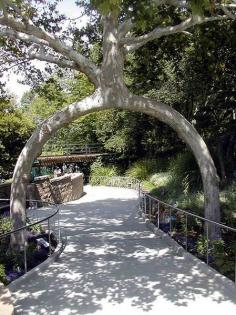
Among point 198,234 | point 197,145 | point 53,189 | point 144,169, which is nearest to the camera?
point 197,145

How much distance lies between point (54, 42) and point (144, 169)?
2192 centimetres

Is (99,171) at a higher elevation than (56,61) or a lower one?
lower

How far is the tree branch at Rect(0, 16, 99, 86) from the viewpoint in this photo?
10.1 metres

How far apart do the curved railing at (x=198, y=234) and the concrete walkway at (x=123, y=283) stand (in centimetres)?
34

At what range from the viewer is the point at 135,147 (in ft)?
117

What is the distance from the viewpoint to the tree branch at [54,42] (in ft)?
33.1

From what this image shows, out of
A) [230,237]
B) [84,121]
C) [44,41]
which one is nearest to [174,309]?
A: [230,237]

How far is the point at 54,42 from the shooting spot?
10.6 m

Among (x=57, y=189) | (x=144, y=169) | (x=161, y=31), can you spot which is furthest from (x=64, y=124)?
(x=144, y=169)

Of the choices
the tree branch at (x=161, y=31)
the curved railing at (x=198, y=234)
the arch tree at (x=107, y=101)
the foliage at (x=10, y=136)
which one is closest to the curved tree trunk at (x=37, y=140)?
the arch tree at (x=107, y=101)

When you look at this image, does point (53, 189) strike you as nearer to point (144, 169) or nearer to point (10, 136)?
point (10, 136)

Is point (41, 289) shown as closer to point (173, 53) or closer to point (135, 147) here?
point (173, 53)

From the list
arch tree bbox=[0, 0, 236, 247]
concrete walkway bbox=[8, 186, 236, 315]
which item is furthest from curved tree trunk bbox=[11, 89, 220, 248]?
concrete walkway bbox=[8, 186, 236, 315]

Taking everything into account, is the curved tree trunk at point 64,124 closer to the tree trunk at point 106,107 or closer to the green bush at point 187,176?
the tree trunk at point 106,107
